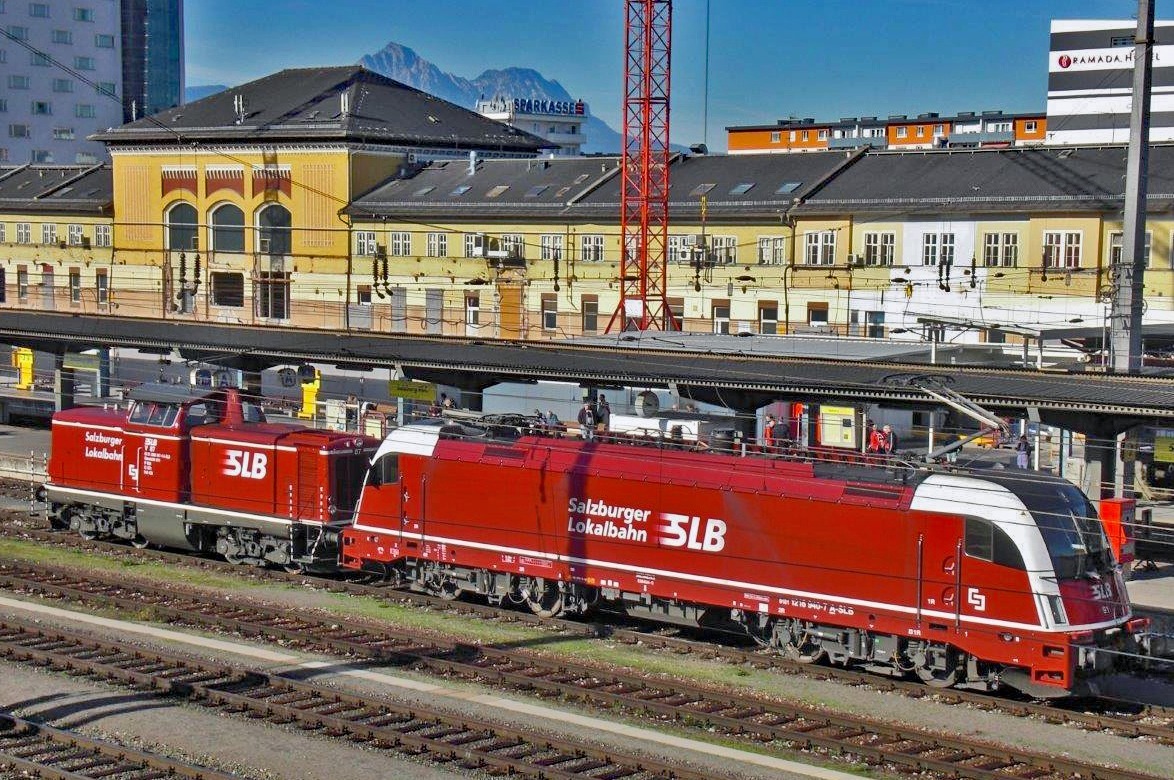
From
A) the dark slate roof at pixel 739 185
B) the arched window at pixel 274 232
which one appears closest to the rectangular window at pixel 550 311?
the dark slate roof at pixel 739 185

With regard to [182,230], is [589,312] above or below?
below

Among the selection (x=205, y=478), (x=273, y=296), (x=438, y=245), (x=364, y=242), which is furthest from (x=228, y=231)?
(x=205, y=478)

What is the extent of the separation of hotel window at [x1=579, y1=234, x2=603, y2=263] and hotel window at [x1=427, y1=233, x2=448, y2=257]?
704cm

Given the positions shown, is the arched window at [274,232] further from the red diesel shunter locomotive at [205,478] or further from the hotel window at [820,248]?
the red diesel shunter locomotive at [205,478]

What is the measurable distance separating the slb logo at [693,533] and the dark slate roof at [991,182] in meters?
30.4

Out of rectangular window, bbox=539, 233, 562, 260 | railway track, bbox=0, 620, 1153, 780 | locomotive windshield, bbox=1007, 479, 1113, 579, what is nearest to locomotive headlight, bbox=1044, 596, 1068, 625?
locomotive windshield, bbox=1007, 479, 1113, 579

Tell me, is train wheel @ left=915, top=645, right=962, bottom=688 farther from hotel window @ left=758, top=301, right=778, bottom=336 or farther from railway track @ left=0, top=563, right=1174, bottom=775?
hotel window @ left=758, top=301, right=778, bottom=336

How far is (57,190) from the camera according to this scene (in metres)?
75.3

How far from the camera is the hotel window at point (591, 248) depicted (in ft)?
187

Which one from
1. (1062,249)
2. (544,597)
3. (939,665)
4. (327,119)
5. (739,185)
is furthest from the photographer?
(327,119)

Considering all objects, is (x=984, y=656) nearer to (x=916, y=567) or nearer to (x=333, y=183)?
(x=916, y=567)

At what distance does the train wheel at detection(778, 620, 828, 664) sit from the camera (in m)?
21.0

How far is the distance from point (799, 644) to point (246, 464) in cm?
1211

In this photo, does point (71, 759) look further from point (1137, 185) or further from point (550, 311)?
point (550, 311)
